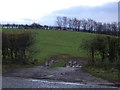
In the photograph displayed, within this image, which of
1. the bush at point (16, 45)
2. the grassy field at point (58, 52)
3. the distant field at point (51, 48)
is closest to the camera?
the grassy field at point (58, 52)

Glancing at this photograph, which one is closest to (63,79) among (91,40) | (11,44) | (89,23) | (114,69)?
(114,69)

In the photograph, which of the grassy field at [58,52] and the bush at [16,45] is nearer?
the grassy field at [58,52]

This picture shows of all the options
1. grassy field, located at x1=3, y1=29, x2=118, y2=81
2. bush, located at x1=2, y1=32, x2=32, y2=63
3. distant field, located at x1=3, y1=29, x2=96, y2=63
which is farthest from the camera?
distant field, located at x1=3, y1=29, x2=96, y2=63

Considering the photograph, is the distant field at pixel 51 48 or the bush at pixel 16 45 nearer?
the bush at pixel 16 45

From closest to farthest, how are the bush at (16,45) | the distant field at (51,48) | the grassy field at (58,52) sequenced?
the grassy field at (58,52) → the bush at (16,45) → the distant field at (51,48)

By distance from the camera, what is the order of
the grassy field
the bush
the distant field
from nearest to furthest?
the grassy field → the bush → the distant field

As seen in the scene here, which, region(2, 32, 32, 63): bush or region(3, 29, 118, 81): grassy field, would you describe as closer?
region(3, 29, 118, 81): grassy field

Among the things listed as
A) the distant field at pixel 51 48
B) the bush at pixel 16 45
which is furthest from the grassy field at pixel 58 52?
the bush at pixel 16 45

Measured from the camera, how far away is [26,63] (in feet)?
82.7

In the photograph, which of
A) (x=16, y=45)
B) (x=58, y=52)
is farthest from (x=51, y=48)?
(x=16, y=45)

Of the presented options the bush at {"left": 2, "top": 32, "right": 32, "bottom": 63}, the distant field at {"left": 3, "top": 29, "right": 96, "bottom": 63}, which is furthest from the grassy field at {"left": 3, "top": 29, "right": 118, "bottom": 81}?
the bush at {"left": 2, "top": 32, "right": 32, "bottom": 63}

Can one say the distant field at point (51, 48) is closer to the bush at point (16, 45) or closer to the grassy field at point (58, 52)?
the grassy field at point (58, 52)

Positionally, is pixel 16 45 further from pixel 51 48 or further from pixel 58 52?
pixel 51 48

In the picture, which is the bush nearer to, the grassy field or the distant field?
the grassy field
